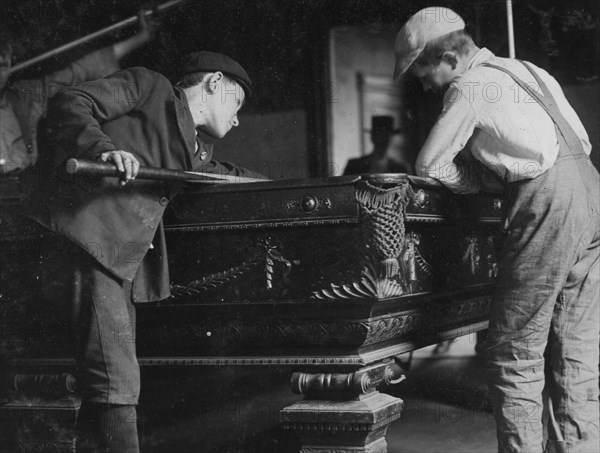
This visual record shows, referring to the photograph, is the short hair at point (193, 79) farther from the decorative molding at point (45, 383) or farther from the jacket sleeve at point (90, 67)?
the jacket sleeve at point (90, 67)

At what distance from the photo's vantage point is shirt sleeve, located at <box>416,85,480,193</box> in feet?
7.92

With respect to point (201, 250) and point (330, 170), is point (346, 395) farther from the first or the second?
point (330, 170)

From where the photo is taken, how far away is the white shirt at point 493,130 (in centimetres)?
238

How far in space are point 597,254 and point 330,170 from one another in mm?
3055

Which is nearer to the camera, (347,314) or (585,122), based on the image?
(347,314)

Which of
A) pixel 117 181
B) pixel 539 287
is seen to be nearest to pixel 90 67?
pixel 117 181

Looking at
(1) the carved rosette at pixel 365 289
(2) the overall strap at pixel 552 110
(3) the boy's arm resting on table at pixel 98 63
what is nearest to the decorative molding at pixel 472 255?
(2) the overall strap at pixel 552 110

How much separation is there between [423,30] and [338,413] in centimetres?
131

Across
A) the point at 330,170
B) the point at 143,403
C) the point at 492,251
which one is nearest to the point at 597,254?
the point at 492,251

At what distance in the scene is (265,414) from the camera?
12.5 feet

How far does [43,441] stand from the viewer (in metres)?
2.49

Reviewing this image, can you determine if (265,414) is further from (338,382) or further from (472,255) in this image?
(338,382)

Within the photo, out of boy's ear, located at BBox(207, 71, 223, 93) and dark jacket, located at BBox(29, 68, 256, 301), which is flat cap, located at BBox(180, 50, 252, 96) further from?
dark jacket, located at BBox(29, 68, 256, 301)

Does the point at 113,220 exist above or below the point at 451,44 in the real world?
below
